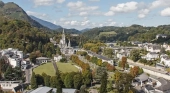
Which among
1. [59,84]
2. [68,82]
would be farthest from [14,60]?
[59,84]

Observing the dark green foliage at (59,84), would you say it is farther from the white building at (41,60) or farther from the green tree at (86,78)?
the white building at (41,60)

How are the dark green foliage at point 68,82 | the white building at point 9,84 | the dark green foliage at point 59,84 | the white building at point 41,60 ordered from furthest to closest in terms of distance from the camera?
the white building at point 41,60, the white building at point 9,84, the dark green foliage at point 68,82, the dark green foliage at point 59,84

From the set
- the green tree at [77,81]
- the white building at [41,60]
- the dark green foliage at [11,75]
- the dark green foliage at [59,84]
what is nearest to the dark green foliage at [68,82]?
the green tree at [77,81]

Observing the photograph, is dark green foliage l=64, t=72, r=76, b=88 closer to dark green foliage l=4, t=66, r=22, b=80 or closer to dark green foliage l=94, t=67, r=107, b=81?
dark green foliage l=94, t=67, r=107, b=81

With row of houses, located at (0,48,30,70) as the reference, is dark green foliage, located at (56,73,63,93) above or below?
below

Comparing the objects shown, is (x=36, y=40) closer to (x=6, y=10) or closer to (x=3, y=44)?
(x=3, y=44)

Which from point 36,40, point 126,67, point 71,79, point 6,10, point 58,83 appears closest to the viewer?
point 58,83

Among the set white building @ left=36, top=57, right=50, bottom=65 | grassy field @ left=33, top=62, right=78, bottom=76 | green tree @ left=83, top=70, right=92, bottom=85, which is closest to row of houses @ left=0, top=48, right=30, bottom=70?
grassy field @ left=33, top=62, right=78, bottom=76

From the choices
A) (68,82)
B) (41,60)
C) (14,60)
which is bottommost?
(68,82)

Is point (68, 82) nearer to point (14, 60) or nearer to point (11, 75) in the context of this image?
point (11, 75)

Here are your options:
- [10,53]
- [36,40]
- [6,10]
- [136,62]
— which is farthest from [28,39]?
[6,10]

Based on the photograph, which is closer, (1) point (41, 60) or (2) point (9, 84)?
(2) point (9, 84)
